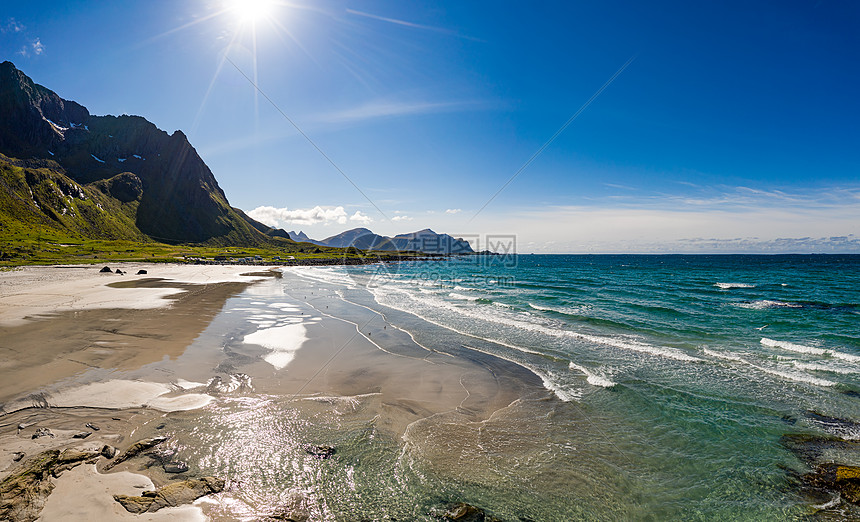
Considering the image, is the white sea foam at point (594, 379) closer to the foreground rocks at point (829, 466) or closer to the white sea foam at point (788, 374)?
the foreground rocks at point (829, 466)

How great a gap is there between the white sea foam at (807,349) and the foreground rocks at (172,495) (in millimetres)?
25925

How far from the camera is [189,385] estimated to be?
37.1 feet

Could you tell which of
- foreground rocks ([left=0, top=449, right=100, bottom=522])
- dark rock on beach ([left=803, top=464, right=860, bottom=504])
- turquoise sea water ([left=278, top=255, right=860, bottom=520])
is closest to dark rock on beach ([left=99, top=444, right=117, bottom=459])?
foreground rocks ([left=0, top=449, right=100, bottom=522])

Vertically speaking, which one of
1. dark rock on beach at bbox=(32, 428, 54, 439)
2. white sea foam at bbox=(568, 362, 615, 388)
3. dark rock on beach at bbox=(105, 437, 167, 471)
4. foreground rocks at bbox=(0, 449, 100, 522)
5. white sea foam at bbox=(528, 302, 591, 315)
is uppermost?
foreground rocks at bbox=(0, 449, 100, 522)

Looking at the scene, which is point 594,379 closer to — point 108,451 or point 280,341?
point 108,451

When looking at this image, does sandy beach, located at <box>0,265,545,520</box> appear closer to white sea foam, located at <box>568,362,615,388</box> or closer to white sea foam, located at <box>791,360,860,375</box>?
white sea foam, located at <box>568,362,615,388</box>

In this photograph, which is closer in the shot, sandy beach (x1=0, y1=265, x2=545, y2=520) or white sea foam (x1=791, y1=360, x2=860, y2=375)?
sandy beach (x1=0, y1=265, x2=545, y2=520)

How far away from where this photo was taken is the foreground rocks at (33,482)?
5227mm

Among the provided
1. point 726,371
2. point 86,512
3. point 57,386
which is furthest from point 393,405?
point 726,371

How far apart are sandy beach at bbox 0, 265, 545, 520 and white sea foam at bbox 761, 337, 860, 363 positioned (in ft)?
51.7

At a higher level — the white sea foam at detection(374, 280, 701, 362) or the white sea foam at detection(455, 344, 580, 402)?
the white sea foam at detection(374, 280, 701, 362)

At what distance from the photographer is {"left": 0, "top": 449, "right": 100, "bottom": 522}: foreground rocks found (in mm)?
5227

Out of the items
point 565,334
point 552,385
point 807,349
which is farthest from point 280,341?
point 807,349

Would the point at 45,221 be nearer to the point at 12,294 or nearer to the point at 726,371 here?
the point at 12,294
